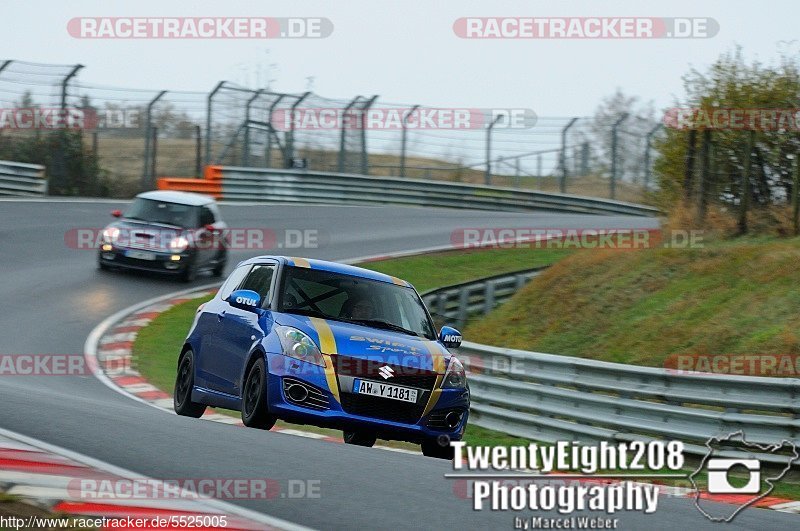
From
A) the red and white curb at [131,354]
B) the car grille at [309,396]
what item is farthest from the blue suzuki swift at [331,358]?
the red and white curb at [131,354]

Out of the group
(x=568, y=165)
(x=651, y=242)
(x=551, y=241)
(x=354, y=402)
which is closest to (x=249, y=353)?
(x=354, y=402)

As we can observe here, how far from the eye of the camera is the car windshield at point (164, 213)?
70.6ft

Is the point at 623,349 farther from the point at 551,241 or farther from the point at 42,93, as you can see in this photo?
the point at 42,93

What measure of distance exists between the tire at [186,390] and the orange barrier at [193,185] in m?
20.9

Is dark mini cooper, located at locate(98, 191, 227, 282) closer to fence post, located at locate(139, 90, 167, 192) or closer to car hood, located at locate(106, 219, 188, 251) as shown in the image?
car hood, located at locate(106, 219, 188, 251)

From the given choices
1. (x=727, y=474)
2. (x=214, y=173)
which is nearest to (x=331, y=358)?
(x=727, y=474)

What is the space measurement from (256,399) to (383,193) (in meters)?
26.1

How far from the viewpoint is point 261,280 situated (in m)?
10.2

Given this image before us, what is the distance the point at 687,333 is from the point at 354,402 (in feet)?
20.8

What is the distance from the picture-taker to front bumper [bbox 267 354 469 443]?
8812mm

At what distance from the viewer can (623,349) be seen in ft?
48.3

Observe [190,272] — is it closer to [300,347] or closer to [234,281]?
[234,281]

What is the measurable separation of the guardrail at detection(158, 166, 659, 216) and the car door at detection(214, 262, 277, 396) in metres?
21.7

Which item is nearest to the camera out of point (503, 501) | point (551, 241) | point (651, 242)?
point (503, 501)
